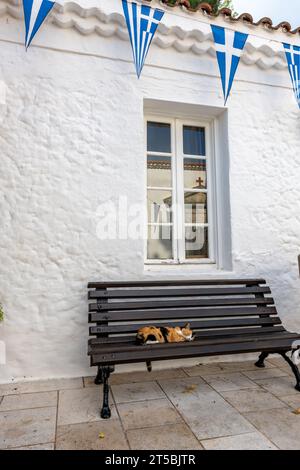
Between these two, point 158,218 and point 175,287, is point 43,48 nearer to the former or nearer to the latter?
point 158,218

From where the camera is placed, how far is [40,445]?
201cm

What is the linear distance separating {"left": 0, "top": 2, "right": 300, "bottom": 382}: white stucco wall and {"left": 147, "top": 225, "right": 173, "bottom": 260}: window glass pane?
9.3 inches

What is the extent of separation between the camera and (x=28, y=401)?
2.65 meters

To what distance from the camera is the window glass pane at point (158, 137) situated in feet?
12.8

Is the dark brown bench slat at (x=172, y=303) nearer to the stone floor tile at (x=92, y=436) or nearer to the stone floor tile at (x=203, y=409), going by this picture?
the stone floor tile at (x=203, y=409)

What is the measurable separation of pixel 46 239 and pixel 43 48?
6.30 ft

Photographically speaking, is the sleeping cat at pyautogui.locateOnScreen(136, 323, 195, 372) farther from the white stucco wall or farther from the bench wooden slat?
the white stucco wall

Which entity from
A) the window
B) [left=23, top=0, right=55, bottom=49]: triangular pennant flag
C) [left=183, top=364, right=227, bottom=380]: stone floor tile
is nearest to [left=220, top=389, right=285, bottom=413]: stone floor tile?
[left=183, top=364, right=227, bottom=380]: stone floor tile

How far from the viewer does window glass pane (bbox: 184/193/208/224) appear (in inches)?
155

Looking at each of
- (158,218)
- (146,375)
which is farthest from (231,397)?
(158,218)

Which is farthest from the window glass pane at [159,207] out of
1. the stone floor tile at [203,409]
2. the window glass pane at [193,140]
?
the stone floor tile at [203,409]

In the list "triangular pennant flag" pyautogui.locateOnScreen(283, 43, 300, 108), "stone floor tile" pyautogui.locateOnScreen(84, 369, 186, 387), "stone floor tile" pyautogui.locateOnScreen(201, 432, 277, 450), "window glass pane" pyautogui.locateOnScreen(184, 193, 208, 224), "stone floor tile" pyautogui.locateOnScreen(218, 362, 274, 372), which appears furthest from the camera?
"window glass pane" pyautogui.locateOnScreen(184, 193, 208, 224)

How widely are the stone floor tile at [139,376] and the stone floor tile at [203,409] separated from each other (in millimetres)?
147

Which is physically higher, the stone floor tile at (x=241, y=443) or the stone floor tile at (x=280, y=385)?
the stone floor tile at (x=241, y=443)
